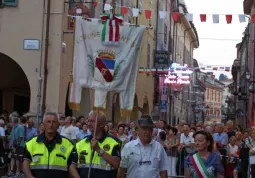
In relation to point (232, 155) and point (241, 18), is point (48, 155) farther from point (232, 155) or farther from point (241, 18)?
point (241, 18)

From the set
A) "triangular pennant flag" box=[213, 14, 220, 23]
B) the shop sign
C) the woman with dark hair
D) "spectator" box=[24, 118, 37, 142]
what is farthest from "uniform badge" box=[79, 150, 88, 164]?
the shop sign

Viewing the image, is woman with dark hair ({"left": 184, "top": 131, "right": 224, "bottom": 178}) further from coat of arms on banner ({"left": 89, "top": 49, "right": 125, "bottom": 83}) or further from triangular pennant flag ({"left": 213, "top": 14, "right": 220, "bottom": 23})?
triangular pennant flag ({"left": 213, "top": 14, "right": 220, "bottom": 23})

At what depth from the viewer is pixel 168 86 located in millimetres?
52000

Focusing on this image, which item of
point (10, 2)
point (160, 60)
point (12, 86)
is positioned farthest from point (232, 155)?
point (160, 60)

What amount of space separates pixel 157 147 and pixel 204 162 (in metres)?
0.58

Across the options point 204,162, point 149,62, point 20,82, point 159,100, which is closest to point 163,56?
point 149,62

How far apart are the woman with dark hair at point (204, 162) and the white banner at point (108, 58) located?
8370 mm

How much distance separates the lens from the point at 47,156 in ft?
25.4

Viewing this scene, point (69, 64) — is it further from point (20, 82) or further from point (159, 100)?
point (159, 100)

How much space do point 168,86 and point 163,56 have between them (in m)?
7.12

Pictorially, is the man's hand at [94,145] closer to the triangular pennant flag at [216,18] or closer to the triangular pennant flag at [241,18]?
the triangular pennant flag at [241,18]

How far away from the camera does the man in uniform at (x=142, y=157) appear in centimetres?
795

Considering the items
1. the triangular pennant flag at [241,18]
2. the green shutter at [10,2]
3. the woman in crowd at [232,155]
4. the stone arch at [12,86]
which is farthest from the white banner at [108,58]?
the stone arch at [12,86]

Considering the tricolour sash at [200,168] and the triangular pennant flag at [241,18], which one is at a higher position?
the triangular pennant flag at [241,18]
